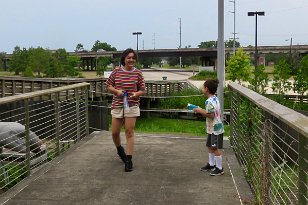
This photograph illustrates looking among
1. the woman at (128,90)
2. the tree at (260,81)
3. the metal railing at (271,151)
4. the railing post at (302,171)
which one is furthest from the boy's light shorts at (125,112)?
the tree at (260,81)

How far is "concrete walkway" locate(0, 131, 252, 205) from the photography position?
15.7ft

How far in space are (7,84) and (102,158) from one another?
27326 millimetres

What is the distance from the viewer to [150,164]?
631 cm

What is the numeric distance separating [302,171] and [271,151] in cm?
105

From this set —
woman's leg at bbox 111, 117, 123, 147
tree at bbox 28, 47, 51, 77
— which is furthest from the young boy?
tree at bbox 28, 47, 51, 77

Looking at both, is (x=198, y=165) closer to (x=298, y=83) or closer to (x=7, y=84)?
(x=298, y=83)

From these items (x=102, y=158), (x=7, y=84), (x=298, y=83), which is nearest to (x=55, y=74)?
(x=7, y=84)

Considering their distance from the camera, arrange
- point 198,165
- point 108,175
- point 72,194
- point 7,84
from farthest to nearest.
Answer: point 7,84, point 198,165, point 108,175, point 72,194

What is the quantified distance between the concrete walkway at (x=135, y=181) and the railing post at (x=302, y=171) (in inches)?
73.4

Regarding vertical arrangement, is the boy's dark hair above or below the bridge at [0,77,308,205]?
above

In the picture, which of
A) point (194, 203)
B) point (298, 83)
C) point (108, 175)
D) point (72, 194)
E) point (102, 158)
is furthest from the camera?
point (298, 83)

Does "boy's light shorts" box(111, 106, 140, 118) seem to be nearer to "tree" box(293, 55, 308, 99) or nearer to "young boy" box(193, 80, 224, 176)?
"young boy" box(193, 80, 224, 176)

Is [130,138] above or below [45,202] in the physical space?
above

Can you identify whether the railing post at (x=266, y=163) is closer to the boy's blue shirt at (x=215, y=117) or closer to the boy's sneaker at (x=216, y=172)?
the boy's blue shirt at (x=215, y=117)
